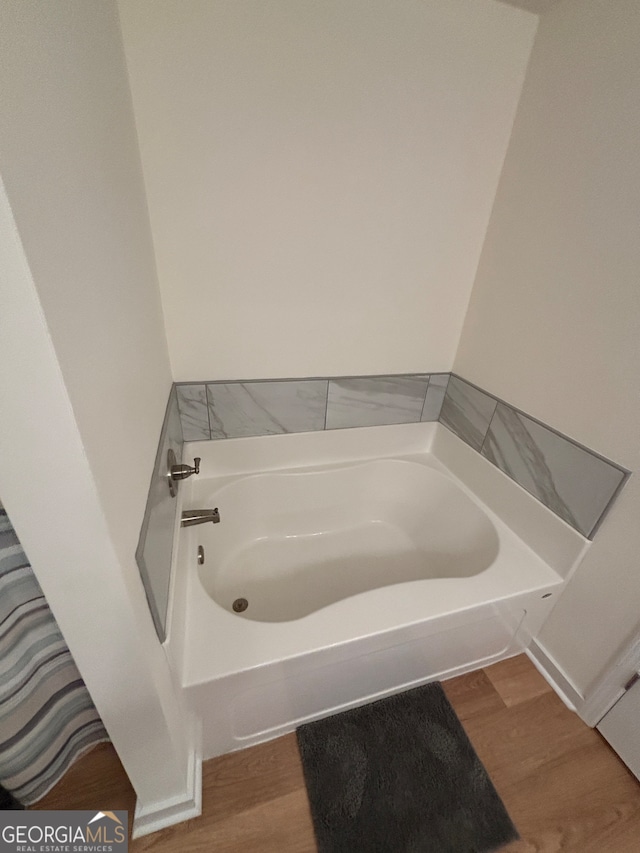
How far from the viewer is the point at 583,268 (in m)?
0.93

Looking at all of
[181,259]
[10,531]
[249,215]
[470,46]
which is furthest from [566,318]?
[10,531]

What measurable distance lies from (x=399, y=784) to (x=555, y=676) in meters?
0.66

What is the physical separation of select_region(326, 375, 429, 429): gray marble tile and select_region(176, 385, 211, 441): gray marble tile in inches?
19.4

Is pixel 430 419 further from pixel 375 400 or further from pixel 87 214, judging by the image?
pixel 87 214

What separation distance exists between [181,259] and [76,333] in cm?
77

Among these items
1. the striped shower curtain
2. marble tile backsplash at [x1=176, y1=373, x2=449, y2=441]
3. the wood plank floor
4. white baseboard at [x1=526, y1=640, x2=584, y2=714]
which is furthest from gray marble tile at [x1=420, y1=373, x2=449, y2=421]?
the striped shower curtain

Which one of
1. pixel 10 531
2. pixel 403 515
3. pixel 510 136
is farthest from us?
pixel 403 515

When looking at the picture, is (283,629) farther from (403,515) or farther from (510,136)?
(510,136)

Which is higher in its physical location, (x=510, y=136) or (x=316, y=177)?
(x=510, y=136)

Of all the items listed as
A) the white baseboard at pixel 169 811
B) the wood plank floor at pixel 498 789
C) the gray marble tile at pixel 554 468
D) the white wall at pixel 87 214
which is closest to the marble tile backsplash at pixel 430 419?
the gray marble tile at pixel 554 468

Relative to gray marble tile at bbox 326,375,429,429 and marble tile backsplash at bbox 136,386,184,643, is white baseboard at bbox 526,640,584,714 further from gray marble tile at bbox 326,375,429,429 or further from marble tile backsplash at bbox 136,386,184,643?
marble tile backsplash at bbox 136,386,184,643

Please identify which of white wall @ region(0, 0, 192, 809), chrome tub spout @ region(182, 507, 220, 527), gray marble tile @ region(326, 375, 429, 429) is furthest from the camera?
gray marble tile @ region(326, 375, 429, 429)

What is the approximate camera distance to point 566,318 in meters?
0.98

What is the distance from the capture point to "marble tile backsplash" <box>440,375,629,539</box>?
3.11 ft
